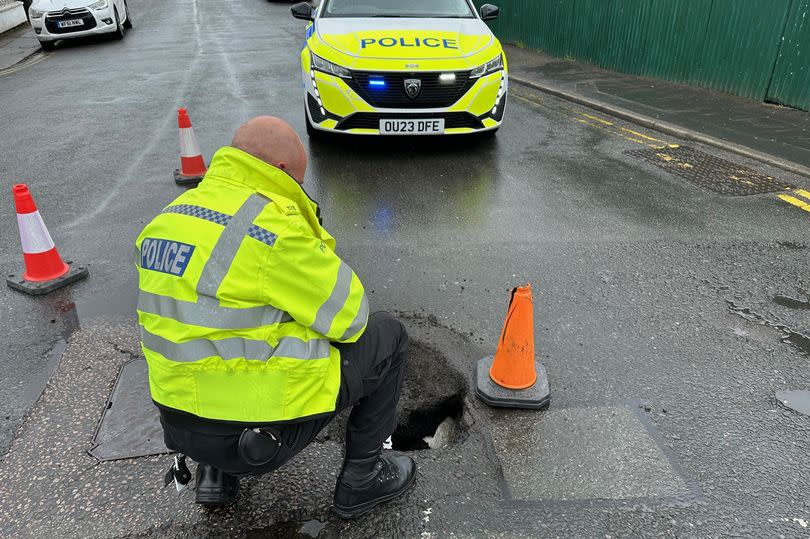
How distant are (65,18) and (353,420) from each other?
16.0 metres

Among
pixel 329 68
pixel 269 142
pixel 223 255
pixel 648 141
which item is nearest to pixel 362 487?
pixel 223 255

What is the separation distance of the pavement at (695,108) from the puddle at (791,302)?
288 cm

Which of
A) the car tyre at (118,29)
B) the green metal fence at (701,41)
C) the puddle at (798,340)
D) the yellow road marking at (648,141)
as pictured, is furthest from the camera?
the car tyre at (118,29)

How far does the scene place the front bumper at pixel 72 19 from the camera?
14164 mm

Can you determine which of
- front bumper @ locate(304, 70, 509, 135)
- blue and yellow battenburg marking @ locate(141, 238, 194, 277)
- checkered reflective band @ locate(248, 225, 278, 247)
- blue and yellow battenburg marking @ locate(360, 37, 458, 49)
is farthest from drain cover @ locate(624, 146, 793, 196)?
blue and yellow battenburg marking @ locate(141, 238, 194, 277)

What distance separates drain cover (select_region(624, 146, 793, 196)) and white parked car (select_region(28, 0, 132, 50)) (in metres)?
13.9

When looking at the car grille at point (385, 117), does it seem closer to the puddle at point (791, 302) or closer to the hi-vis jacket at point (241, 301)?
the puddle at point (791, 302)

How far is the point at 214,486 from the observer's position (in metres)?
2.26

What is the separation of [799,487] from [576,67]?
10.4 metres

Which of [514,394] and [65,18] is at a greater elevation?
[65,18]

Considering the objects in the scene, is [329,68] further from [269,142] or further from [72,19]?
[72,19]

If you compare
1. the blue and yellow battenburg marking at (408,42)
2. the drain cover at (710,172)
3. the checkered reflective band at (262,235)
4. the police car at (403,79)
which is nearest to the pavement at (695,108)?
the drain cover at (710,172)

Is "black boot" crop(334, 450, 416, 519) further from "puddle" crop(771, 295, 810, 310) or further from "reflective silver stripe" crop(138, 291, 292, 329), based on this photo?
"puddle" crop(771, 295, 810, 310)

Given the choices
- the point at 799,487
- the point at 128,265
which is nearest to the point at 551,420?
the point at 799,487
